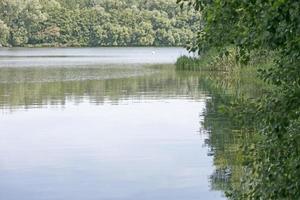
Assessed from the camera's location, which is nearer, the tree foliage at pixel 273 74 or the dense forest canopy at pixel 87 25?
the tree foliage at pixel 273 74

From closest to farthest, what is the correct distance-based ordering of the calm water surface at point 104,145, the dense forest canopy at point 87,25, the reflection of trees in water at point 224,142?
the reflection of trees in water at point 224,142, the calm water surface at point 104,145, the dense forest canopy at point 87,25

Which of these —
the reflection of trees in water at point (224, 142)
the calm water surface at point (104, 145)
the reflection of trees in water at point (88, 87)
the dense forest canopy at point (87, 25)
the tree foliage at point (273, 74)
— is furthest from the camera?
the dense forest canopy at point (87, 25)

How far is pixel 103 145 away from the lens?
494 inches

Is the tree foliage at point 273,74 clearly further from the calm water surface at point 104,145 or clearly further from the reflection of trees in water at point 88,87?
the reflection of trees in water at point 88,87

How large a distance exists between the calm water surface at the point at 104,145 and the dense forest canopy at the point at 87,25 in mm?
54469

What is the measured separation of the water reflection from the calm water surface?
0.5 inches

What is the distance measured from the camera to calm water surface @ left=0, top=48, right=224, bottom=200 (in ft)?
30.1

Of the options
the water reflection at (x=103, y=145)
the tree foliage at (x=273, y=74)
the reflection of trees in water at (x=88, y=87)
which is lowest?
the reflection of trees in water at (x=88, y=87)

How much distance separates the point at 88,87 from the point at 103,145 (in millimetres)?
12487

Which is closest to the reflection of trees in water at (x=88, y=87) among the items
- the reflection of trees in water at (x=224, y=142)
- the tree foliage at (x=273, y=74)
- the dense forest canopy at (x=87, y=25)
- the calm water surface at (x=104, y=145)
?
the calm water surface at (x=104, y=145)

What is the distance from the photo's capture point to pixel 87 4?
9638cm

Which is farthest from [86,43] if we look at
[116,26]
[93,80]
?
[93,80]

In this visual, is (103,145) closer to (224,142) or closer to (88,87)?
(224,142)

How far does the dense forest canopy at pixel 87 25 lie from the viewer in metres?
77.4
